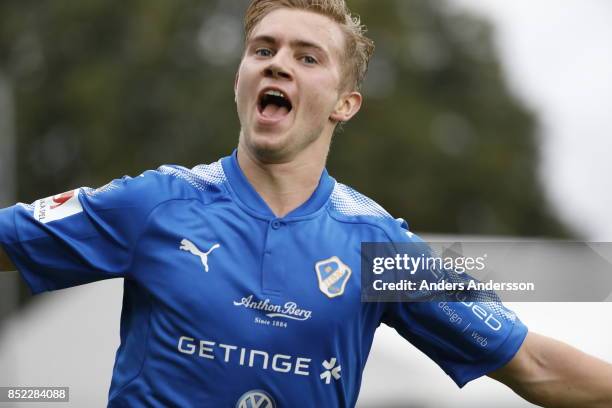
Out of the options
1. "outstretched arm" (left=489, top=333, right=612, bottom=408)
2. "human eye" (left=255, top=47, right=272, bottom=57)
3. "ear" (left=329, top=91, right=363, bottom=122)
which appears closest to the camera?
"outstretched arm" (left=489, top=333, right=612, bottom=408)

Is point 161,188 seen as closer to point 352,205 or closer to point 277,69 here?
point 277,69

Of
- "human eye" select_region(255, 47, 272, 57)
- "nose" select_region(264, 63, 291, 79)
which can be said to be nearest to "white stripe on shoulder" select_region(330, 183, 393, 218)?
"nose" select_region(264, 63, 291, 79)

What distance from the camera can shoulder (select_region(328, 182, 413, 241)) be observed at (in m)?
5.10

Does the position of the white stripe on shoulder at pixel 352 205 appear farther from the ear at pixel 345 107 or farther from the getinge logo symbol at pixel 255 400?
the getinge logo symbol at pixel 255 400

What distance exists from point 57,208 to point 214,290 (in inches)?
28.8

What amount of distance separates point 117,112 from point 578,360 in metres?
22.6

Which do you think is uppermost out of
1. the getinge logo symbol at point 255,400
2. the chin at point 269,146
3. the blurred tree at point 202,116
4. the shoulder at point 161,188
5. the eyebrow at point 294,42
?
the blurred tree at point 202,116

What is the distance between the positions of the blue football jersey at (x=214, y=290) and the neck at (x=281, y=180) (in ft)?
0.29

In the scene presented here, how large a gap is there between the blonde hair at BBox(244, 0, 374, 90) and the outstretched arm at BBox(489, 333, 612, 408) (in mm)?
1451

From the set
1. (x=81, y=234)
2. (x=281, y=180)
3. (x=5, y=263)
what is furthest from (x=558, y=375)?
(x=5, y=263)

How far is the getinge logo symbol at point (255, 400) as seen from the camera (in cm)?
476

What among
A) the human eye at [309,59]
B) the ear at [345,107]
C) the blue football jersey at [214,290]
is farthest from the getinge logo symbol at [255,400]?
the human eye at [309,59]

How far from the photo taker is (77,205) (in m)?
4.89

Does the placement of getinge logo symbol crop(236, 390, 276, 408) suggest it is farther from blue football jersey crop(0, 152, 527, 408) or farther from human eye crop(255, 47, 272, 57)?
human eye crop(255, 47, 272, 57)
